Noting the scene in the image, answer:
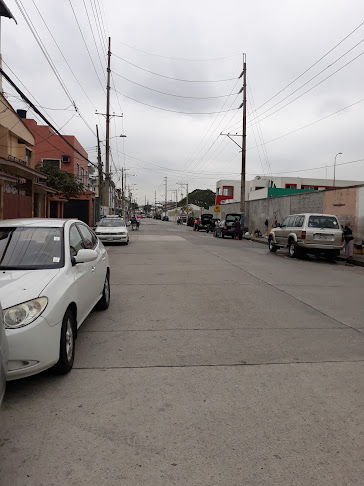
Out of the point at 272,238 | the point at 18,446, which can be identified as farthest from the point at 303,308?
the point at 272,238

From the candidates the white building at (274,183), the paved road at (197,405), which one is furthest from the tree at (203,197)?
the paved road at (197,405)

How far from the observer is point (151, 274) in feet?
35.7

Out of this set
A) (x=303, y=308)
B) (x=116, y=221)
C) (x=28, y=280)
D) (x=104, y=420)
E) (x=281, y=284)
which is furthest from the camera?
(x=116, y=221)

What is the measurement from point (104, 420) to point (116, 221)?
1979cm

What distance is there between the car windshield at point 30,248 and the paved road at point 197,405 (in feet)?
3.83

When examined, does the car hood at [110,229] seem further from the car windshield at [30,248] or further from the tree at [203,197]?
the tree at [203,197]

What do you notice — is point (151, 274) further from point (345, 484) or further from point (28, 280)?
point (345, 484)

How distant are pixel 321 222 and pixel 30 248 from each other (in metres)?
12.6

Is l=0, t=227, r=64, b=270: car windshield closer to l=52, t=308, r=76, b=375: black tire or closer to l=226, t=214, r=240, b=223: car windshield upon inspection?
l=52, t=308, r=76, b=375: black tire

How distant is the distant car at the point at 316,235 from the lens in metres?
14.8

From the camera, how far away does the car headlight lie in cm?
347

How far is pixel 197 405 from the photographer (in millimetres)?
3455

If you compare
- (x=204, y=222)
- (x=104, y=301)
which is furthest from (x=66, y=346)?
(x=204, y=222)

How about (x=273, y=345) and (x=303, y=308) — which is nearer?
(x=273, y=345)
